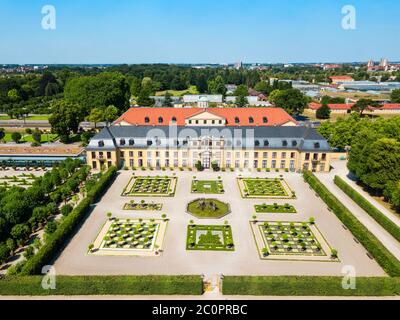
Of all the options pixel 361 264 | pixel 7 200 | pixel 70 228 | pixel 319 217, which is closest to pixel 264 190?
pixel 319 217

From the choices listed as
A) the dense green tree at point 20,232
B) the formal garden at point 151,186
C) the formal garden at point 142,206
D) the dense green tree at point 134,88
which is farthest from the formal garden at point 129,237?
the dense green tree at point 134,88

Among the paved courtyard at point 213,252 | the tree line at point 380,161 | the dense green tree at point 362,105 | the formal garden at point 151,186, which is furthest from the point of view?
the dense green tree at point 362,105

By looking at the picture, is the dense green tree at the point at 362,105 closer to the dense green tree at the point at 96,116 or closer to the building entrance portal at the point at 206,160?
the building entrance portal at the point at 206,160

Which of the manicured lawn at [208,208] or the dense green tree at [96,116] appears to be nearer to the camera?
the manicured lawn at [208,208]

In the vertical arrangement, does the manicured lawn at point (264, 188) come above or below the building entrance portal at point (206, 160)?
Result: below

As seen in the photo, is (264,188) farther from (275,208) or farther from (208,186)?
(208,186)

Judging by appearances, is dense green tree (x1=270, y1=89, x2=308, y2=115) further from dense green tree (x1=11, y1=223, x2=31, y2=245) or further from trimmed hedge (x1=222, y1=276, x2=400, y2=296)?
dense green tree (x1=11, y1=223, x2=31, y2=245)

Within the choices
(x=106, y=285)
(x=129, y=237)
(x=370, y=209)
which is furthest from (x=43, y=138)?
(x=370, y=209)

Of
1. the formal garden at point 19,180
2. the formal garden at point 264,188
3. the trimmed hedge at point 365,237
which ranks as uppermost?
the formal garden at point 19,180
